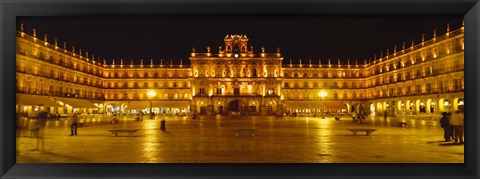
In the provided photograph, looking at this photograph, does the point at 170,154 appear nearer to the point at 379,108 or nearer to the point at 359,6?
the point at 359,6

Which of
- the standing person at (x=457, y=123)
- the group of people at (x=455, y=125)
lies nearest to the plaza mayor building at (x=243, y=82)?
the group of people at (x=455, y=125)

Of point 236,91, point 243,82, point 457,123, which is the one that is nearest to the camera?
point 457,123

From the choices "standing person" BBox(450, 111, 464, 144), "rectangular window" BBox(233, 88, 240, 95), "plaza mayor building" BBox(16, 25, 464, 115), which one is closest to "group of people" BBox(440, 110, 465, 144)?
"standing person" BBox(450, 111, 464, 144)

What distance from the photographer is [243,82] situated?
73.8 m

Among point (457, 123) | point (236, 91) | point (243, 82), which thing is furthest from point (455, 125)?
point (243, 82)

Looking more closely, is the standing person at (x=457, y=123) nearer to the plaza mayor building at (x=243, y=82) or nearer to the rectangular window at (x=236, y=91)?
the plaza mayor building at (x=243, y=82)

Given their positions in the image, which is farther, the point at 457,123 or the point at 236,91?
the point at 236,91

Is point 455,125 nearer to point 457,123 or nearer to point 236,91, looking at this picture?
point 457,123

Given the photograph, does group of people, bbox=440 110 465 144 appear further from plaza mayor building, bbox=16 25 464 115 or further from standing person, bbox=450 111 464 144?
plaza mayor building, bbox=16 25 464 115

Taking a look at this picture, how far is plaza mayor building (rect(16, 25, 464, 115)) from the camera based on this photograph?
58.3 metres

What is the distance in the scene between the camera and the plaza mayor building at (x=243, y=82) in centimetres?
5831
